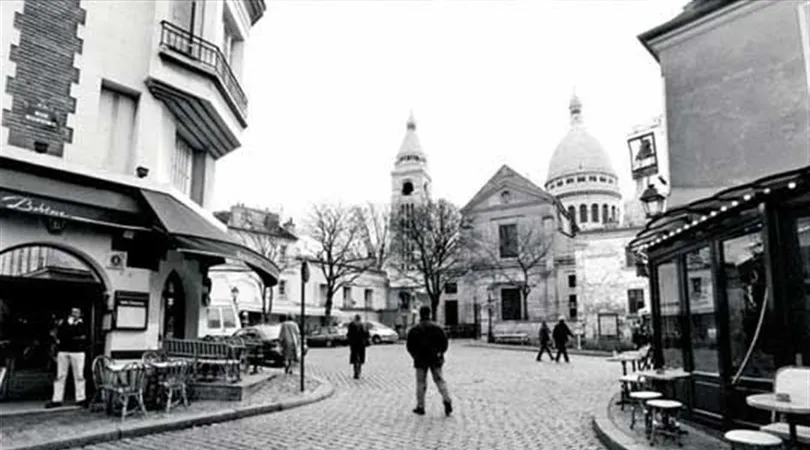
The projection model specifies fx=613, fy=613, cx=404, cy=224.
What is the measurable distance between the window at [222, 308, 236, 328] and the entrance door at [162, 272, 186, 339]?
1243 cm

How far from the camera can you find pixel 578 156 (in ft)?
217

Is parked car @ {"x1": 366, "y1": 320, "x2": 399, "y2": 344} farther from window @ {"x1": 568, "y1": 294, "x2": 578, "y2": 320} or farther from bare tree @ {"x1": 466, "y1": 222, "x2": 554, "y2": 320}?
window @ {"x1": 568, "y1": 294, "x2": 578, "y2": 320}

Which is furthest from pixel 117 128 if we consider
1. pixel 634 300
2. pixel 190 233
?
pixel 634 300

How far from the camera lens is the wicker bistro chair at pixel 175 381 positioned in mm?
9945

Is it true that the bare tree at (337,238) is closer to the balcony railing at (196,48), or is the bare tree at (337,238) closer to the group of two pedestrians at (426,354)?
the balcony railing at (196,48)

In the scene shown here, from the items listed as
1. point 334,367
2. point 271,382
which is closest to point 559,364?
point 334,367

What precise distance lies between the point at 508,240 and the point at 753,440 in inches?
1774

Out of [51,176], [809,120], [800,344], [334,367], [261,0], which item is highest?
[261,0]

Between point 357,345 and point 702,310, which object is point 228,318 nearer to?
point 357,345

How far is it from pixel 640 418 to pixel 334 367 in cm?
1265

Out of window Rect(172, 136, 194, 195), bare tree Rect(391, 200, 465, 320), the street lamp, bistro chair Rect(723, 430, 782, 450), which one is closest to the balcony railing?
window Rect(172, 136, 194, 195)

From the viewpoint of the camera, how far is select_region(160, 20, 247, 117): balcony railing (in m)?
11.8

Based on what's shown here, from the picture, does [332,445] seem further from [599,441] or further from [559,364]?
[559,364]

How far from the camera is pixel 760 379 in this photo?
7305 mm
